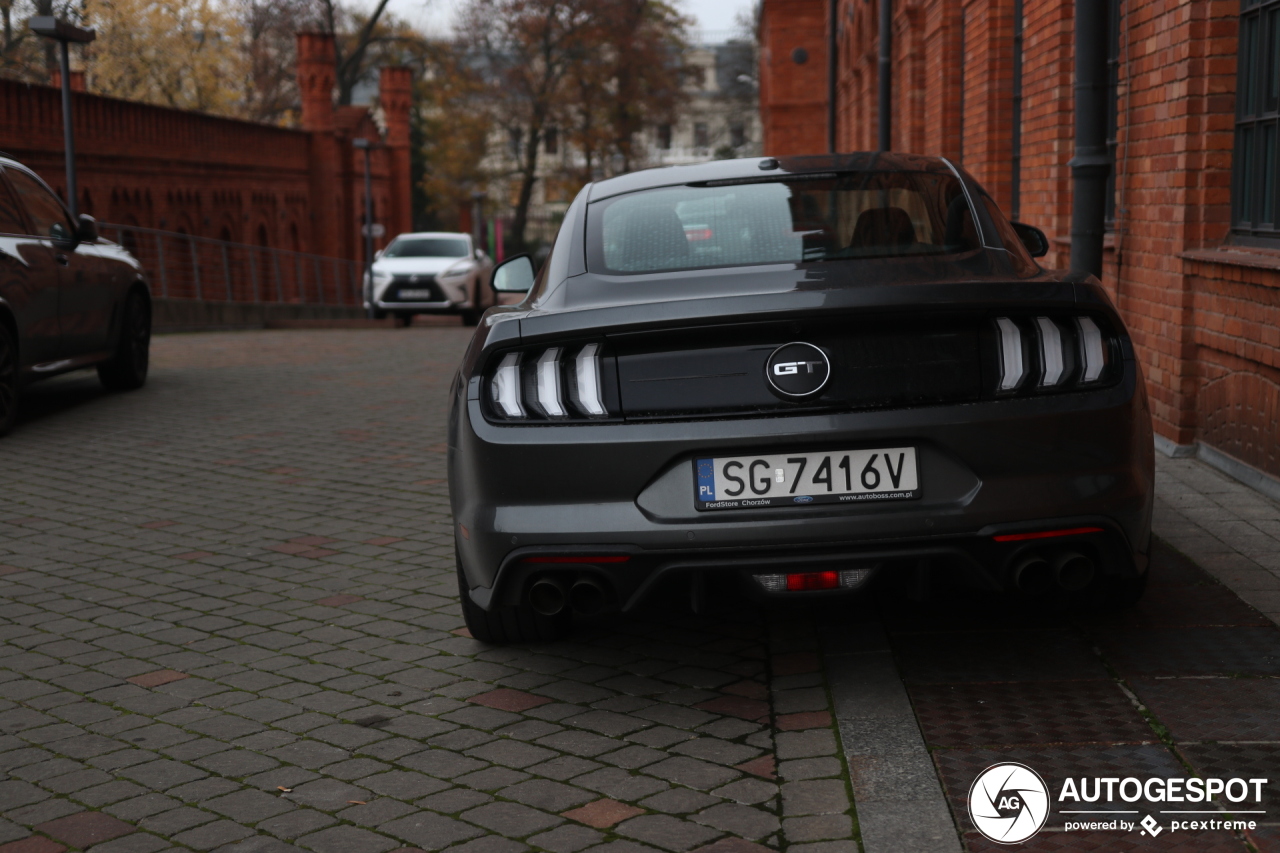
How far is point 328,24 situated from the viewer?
59.1 meters

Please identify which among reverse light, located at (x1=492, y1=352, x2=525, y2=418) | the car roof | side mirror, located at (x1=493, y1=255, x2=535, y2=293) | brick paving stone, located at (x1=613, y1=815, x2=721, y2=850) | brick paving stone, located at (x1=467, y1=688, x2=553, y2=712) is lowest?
brick paving stone, located at (x1=467, y1=688, x2=553, y2=712)

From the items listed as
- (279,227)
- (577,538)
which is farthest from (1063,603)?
(279,227)

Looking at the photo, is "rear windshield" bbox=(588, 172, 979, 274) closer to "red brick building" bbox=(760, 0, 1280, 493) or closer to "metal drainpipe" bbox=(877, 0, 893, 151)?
"red brick building" bbox=(760, 0, 1280, 493)

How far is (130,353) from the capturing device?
40.2 ft

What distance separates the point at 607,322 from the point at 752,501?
23.7 inches

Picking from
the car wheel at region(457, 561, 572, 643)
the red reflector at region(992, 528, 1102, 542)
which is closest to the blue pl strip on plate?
the red reflector at region(992, 528, 1102, 542)

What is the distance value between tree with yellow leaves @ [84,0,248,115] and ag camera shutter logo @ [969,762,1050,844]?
49.9 metres

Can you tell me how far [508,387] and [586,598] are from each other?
61cm

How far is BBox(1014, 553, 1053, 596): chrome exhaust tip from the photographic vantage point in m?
3.95

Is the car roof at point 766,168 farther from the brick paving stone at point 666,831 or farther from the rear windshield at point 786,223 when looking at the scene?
the brick paving stone at point 666,831

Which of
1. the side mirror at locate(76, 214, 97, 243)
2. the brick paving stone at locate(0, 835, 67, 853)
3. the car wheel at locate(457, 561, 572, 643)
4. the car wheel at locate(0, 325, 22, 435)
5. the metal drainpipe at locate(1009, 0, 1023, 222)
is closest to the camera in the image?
the brick paving stone at locate(0, 835, 67, 853)

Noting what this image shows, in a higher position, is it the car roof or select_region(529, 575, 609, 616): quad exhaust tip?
the car roof

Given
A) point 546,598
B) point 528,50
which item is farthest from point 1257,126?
point 528,50

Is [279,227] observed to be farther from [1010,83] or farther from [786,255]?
[786,255]
